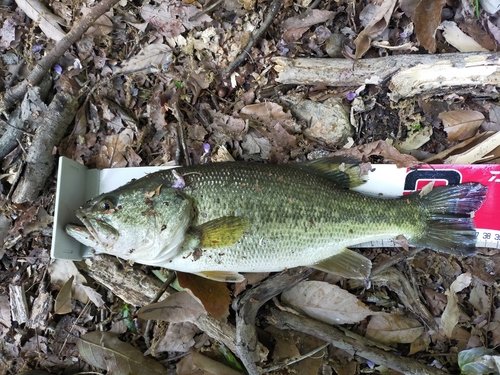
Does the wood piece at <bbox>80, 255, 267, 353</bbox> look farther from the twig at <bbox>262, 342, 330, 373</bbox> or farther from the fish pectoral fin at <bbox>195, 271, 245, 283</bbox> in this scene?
the twig at <bbox>262, 342, 330, 373</bbox>

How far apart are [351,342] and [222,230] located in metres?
1.42

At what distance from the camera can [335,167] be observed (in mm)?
2828

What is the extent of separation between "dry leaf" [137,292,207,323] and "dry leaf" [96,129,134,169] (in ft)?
4.02

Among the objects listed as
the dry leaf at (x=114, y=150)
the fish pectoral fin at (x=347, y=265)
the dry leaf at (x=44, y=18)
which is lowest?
the fish pectoral fin at (x=347, y=265)

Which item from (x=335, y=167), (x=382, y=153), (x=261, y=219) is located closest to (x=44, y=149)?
(x=261, y=219)

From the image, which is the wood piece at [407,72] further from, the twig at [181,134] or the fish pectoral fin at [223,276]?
the fish pectoral fin at [223,276]

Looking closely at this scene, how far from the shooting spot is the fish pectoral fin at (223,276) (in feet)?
8.86

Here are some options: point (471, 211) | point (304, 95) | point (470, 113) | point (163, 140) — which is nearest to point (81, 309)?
point (163, 140)

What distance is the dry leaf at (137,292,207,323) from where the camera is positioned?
2760mm

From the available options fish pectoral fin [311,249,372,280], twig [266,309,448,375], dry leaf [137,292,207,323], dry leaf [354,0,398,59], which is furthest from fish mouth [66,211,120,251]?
dry leaf [354,0,398,59]

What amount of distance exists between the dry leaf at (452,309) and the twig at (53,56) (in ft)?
12.2

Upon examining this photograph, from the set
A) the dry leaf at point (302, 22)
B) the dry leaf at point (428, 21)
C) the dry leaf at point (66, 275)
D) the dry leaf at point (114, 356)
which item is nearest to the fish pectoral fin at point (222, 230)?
the dry leaf at point (114, 356)

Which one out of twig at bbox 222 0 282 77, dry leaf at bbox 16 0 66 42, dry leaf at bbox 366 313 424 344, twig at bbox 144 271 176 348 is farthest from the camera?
dry leaf at bbox 16 0 66 42

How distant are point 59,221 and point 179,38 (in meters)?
1.86
